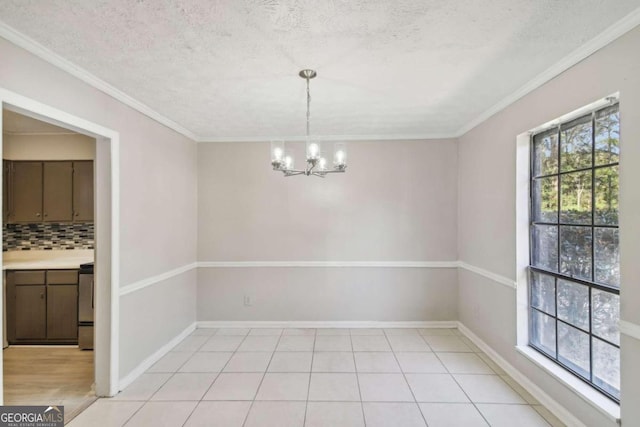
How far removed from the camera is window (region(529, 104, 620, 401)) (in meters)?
2.00

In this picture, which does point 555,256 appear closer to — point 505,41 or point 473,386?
point 473,386

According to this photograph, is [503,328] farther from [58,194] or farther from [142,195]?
[58,194]

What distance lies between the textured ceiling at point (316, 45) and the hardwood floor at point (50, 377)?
258 centimetres

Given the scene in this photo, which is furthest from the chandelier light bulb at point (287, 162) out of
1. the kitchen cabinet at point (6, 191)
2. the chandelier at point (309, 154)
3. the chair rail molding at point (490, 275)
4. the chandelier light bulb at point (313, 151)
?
the kitchen cabinet at point (6, 191)

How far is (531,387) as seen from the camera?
260 centimetres

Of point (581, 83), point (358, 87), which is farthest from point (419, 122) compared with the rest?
point (581, 83)

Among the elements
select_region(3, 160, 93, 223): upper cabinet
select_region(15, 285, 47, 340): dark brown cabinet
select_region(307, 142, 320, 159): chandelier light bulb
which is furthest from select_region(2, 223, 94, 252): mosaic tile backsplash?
select_region(307, 142, 320, 159): chandelier light bulb

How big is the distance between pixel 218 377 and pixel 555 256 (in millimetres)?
3077

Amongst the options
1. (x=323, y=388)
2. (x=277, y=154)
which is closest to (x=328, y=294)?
(x=323, y=388)

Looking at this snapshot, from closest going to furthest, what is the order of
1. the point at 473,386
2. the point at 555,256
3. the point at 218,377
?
the point at 555,256, the point at 473,386, the point at 218,377

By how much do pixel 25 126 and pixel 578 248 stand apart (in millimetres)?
5536

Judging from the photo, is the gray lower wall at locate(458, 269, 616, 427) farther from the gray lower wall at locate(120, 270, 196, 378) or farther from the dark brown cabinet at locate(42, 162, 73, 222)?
the dark brown cabinet at locate(42, 162, 73, 222)

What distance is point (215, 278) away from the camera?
4.26 m

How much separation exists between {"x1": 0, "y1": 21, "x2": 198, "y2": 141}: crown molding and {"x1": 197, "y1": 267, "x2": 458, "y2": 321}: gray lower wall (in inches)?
84.7
